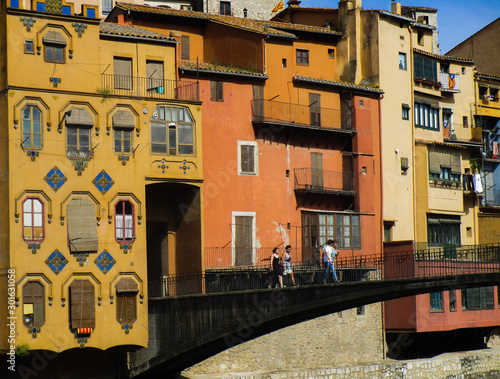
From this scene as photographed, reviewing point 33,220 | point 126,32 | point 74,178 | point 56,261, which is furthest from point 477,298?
point 33,220

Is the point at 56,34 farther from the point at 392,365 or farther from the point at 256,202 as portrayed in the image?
the point at 392,365

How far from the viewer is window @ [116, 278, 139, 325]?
4347cm

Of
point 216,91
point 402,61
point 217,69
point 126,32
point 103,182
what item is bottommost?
point 103,182

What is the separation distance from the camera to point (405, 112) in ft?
198

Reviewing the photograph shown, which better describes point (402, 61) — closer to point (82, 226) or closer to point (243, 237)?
point (243, 237)

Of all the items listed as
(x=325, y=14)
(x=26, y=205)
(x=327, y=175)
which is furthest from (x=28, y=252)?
(x=325, y=14)

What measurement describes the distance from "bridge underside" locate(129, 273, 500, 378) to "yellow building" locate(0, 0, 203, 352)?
109 centimetres

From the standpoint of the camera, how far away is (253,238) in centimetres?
5203

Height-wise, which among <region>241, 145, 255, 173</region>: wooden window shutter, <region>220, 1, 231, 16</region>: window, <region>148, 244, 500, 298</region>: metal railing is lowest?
<region>148, 244, 500, 298</region>: metal railing

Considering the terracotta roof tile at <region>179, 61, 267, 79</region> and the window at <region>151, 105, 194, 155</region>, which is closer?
the window at <region>151, 105, 194, 155</region>

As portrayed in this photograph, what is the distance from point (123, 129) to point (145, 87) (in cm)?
447

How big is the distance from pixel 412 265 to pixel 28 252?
14.3 meters

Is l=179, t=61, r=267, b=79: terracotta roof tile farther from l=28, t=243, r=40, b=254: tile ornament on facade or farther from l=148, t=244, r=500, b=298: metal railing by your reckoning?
l=28, t=243, r=40, b=254: tile ornament on facade

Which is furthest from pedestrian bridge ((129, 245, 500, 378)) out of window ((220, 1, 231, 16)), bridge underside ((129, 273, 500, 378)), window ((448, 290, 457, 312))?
window ((220, 1, 231, 16))
